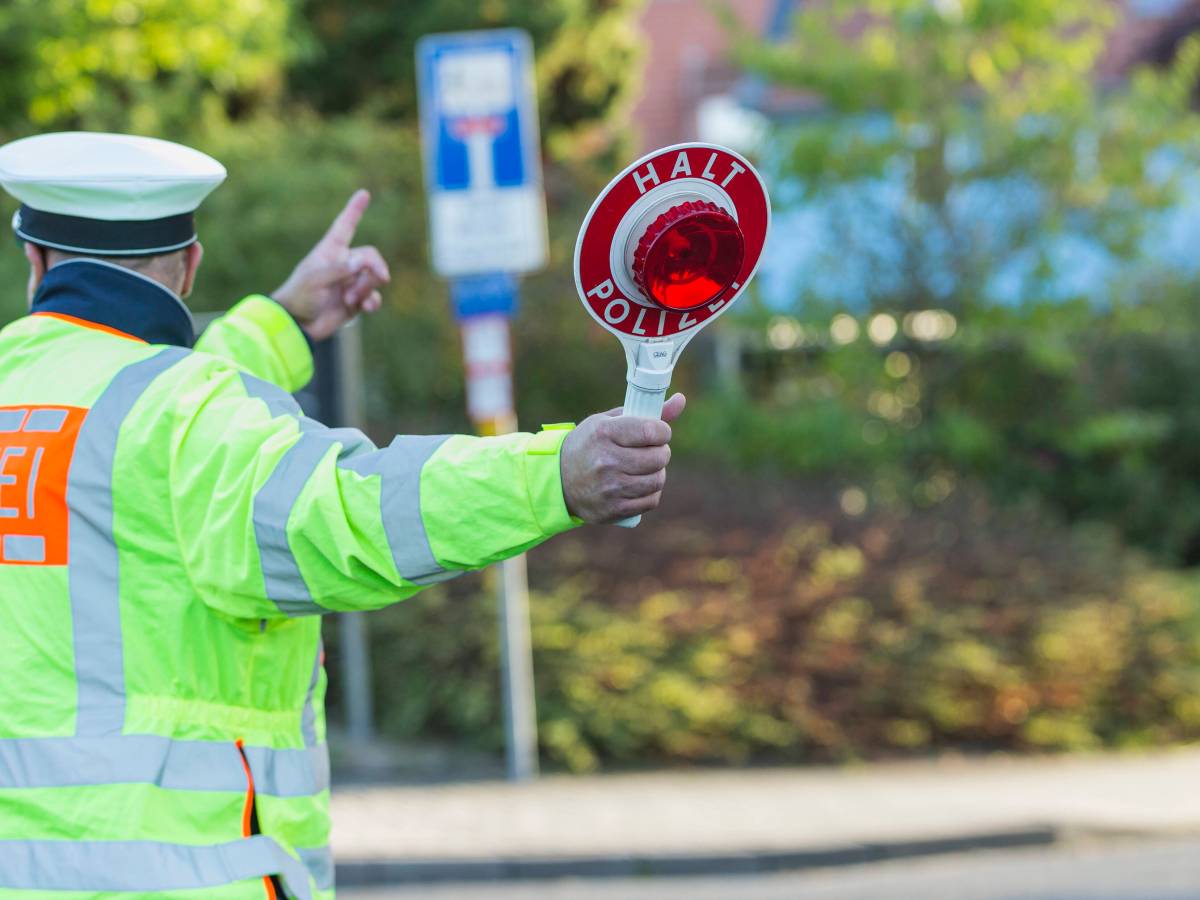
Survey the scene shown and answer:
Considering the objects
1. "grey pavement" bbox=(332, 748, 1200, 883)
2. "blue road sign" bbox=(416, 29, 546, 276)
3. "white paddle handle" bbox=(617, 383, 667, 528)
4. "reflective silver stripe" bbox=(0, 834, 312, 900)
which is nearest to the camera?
"white paddle handle" bbox=(617, 383, 667, 528)

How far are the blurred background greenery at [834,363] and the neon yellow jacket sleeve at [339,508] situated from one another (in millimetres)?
6316

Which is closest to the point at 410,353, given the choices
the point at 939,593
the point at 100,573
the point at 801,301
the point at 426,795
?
the point at 801,301

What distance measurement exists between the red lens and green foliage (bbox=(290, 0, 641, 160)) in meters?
13.7

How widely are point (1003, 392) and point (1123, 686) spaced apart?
3313mm

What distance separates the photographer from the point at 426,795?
7.93m

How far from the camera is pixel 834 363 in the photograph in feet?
40.4

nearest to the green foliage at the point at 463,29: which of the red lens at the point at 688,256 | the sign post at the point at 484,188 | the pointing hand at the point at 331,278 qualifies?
the sign post at the point at 484,188

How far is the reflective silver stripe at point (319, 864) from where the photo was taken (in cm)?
251

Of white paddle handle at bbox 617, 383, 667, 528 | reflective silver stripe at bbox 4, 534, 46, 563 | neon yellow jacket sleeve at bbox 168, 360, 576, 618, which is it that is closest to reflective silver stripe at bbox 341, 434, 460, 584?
neon yellow jacket sleeve at bbox 168, 360, 576, 618

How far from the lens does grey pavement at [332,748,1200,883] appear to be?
6859mm

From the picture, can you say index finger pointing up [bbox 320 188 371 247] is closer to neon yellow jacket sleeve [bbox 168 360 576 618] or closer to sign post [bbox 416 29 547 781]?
neon yellow jacket sleeve [bbox 168 360 576 618]

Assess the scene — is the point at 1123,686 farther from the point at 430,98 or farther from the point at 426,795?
the point at 430,98

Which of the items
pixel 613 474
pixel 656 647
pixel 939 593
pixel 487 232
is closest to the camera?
pixel 613 474

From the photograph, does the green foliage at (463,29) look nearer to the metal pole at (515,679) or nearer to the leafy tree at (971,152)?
the leafy tree at (971,152)
